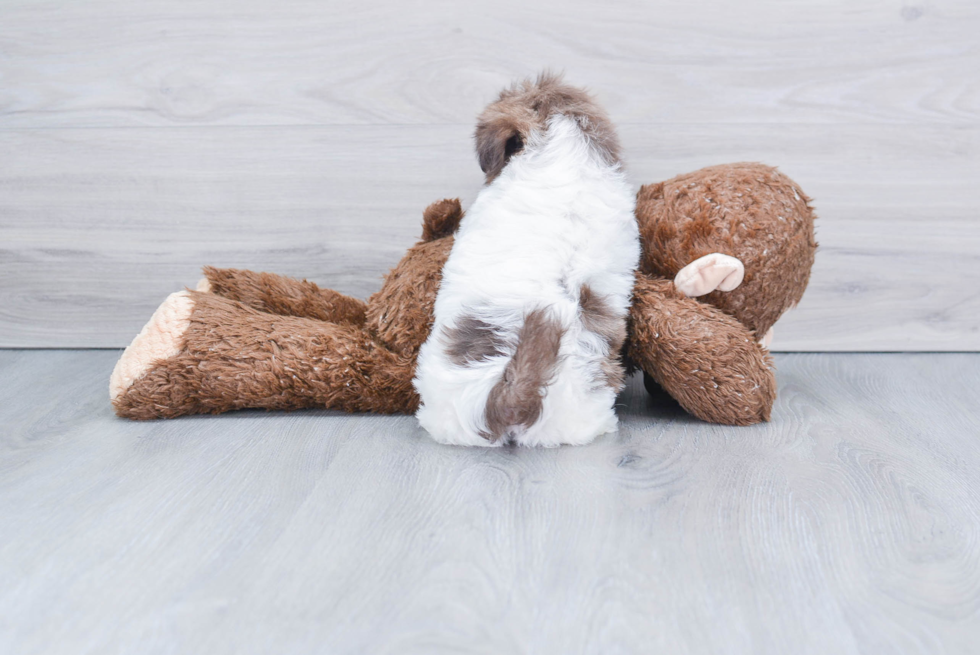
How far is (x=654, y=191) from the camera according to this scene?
93 cm

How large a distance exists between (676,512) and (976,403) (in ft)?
1.94

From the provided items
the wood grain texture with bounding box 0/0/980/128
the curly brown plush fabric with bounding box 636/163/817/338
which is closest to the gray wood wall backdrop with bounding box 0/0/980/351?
the wood grain texture with bounding box 0/0/980/128

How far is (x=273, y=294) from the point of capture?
1029mm

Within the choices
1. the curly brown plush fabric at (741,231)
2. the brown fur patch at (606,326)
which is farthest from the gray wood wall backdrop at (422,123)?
the brown fur patch at (606,326)

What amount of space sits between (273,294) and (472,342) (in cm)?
38

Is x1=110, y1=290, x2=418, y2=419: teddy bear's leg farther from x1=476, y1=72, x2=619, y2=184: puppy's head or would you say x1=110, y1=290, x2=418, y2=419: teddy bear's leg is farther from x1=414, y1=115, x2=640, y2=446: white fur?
x1=476, y1=72, x2=619, y2=184: puppy's head

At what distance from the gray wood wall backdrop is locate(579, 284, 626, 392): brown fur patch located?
0.42m

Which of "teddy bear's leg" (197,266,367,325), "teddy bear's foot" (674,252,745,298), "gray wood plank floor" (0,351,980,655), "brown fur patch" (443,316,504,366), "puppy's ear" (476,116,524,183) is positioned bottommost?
"gray wood plank floor" (0,351,980,655)

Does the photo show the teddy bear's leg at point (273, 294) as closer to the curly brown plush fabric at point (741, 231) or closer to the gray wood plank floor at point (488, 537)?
the gray wood plank floor at point (488, 537)

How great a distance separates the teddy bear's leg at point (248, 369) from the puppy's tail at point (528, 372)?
0.19m

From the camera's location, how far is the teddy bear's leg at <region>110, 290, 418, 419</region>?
2.98ft

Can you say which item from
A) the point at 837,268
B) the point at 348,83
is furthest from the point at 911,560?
the point at 348,83

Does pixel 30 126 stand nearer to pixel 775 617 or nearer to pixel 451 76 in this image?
pixel 451 76

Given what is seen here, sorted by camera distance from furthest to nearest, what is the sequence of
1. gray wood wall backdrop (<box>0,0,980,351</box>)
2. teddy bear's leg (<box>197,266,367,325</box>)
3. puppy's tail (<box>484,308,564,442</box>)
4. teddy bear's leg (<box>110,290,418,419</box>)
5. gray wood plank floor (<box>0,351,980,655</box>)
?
gray wood wall backdrop (<box>0,0,980,351</box>) → teddy bear's leg (<box>197,266,367,325</box>) → teddy bear's leg (<box>110,290,418,419</box>) → puppy's tail (<box>484,308,564,442</box>) → gray wood plank floor (<box>0,351,980,655</box>)
